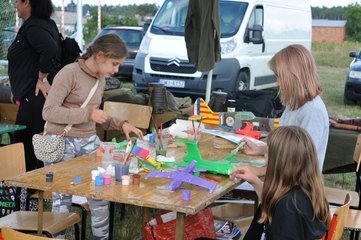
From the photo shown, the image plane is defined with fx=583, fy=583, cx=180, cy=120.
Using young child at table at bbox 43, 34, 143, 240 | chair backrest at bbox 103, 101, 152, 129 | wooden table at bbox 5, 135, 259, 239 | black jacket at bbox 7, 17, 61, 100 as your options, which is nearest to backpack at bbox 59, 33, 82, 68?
black jacket at bbox 7, 17, 61, 100

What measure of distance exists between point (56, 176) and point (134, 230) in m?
1.78

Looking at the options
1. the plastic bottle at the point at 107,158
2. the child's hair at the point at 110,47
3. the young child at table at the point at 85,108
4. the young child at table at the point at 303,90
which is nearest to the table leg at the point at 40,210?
the plastic bottle at the point at 107,158

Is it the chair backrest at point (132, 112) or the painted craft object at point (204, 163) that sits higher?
the painted craft object at point (204, 163)

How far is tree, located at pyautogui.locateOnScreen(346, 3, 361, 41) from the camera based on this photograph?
36875mm

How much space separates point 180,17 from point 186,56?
860mm

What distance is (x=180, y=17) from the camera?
1025 cm

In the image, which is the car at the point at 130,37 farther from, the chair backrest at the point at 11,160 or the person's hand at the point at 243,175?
the person's hand at the point at 243,175

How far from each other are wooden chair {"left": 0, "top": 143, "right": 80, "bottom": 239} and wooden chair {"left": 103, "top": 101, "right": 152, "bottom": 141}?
1394 mm

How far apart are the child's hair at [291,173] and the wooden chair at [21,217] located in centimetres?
121

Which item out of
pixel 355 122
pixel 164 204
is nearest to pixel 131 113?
pixel 355 122

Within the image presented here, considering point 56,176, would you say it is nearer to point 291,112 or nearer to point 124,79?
point 291,112

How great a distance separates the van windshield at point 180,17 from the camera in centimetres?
1027

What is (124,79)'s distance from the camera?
14.5 m

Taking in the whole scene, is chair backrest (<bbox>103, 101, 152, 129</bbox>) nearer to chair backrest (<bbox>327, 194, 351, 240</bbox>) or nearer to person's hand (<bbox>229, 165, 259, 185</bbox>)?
person's hand (<bbox>229, 165, 259, 185</bbox>)
